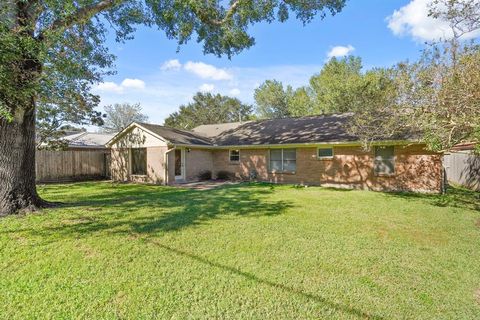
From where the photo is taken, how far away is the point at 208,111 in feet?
151

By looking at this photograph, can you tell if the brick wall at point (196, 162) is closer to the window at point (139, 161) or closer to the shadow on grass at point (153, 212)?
the window at point (139, 161)

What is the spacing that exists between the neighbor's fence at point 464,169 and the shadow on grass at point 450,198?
6.78 feet

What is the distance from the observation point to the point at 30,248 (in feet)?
17.9

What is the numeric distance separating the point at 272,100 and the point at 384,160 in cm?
3164

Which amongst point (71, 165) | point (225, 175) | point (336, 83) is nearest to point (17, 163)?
point (71, 165)

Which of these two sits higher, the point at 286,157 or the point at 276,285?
the point at 286,157

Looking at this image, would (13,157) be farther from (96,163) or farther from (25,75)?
(96,163)

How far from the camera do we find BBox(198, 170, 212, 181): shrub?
18.4 m

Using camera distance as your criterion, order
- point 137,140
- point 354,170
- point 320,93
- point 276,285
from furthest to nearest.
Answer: point 320,93, point 137,140, point 354,170, point 276,285

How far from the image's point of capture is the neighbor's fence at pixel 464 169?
46.1 feet

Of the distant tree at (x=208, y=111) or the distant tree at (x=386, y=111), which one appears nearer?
the distant tree at (x=386, y=111)

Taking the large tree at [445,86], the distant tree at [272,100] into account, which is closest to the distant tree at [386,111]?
the large tree at [445,86]

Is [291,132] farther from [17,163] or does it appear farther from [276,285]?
[276,285]

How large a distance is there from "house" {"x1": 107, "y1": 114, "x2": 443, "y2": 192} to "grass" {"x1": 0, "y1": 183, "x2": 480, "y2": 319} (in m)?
4.83
